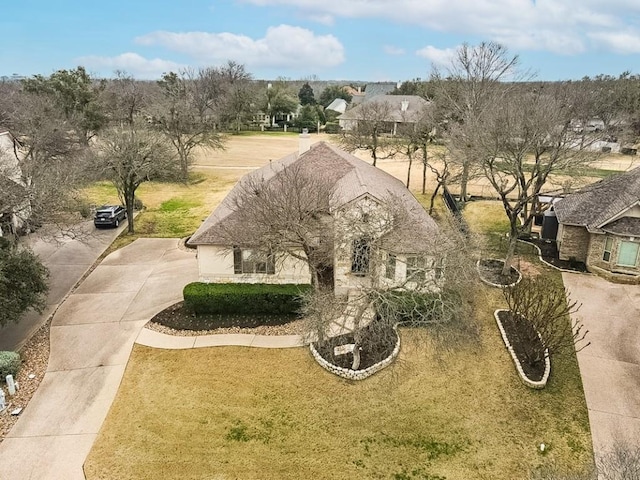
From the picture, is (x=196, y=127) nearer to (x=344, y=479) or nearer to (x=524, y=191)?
(x=524, y=191)

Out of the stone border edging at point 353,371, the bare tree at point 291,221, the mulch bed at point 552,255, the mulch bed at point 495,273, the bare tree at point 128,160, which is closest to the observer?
the stone border edging at point 353,371

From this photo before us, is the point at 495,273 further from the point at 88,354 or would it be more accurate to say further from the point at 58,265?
the point at 58,265

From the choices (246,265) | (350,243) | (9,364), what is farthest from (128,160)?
(350,243)

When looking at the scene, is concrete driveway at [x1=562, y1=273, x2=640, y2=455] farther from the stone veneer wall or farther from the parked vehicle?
the parked vehicle

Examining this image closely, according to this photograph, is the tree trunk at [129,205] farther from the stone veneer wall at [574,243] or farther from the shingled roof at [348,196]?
the stone veneer wall at [574,243]

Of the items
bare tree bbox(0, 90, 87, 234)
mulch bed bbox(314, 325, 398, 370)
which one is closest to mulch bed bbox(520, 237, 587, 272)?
mulch bed bbox(314, 325, 398, 370)

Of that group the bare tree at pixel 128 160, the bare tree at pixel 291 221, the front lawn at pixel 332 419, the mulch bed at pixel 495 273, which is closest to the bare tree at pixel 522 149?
the mulch bed at pixel 495 273

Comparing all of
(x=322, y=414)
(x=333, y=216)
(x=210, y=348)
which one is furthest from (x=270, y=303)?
(x=322, y=414)
